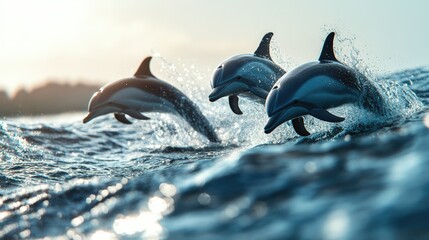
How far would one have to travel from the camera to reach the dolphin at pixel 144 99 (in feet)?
42.5

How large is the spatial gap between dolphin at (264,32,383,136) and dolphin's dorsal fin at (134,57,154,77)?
4.16 m

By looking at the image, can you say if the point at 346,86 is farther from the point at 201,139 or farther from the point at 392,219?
the point at 392,219

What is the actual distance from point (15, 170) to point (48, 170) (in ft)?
1.62

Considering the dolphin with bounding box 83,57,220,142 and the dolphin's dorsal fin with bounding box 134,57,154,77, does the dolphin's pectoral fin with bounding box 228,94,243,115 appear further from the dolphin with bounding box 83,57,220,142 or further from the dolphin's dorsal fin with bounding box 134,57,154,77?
the dolphin's dorsal fin with bounding box 134,57,154,77

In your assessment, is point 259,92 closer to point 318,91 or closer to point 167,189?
point 318,91

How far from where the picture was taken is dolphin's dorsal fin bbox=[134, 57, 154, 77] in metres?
13.2

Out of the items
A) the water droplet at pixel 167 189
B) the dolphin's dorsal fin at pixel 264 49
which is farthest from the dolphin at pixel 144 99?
A: the water droplet at pixel 167 189

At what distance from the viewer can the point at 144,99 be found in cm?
1306

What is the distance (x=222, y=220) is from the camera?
11.2 ft

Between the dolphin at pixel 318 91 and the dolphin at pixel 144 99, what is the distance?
335cm

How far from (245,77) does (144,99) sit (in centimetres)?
228

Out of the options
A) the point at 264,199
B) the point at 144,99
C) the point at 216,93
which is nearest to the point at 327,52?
the point at 216,93

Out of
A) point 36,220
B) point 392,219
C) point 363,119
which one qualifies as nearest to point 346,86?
point 363,119

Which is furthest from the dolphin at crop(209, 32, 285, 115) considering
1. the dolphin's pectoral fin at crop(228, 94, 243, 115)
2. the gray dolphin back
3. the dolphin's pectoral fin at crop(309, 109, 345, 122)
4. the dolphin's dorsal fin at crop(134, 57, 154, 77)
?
the dolphin's pectoral fin at crop(309, 109, 345, 122)
